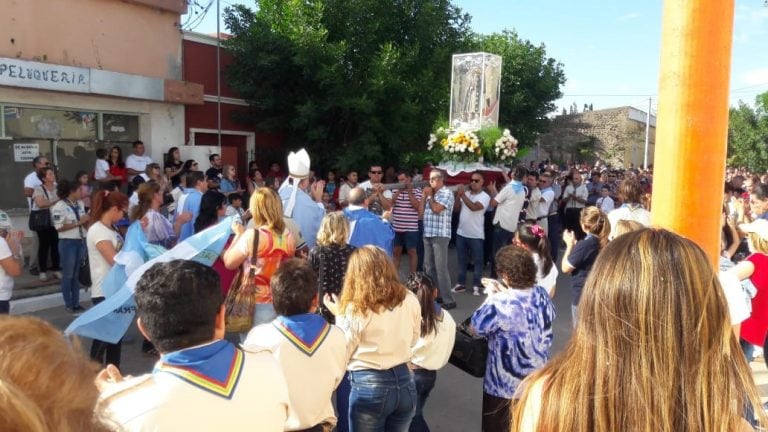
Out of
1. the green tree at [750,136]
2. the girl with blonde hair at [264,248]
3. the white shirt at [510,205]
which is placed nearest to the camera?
the girl with blonde hair at [264,248]

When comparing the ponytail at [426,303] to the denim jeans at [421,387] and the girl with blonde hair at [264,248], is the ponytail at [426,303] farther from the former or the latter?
the girl with blonde hair at [264,248]

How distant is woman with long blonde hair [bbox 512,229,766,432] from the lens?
4.22 feet

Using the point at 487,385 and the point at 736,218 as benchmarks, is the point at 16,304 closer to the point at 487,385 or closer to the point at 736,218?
the point at 487,385

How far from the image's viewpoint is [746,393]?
133cm

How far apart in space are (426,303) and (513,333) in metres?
0.55

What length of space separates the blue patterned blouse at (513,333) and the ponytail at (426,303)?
0.26 metres

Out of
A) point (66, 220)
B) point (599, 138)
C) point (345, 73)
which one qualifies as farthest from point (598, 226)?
point (599, 138)

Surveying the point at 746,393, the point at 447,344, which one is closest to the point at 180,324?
the point at 746,393

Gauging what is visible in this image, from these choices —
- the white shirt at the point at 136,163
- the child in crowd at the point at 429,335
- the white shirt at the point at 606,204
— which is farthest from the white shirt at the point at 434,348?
the white shirt at the point at 136,163

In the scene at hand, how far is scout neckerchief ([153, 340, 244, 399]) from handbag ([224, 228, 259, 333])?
84.0 inches

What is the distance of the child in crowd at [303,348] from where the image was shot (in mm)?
2760

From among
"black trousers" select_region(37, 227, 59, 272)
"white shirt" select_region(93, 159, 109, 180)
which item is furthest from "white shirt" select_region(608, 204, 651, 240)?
"white shirt" select_region(93, 159, 109, 180)

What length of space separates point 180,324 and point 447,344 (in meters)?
1.97

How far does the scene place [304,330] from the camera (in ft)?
9.28
